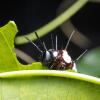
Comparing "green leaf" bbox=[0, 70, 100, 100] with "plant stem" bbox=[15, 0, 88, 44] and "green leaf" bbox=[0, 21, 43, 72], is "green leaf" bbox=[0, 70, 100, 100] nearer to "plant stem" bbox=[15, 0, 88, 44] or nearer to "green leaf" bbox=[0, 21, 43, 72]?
"green leaf" bbox=[0, 21, 43, 72]

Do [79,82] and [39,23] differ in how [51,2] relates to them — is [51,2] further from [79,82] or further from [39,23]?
[79,82]

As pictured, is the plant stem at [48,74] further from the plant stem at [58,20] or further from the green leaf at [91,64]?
the plant stem at [58,20]

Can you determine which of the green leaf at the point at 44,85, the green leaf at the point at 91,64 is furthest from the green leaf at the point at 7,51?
the green leaf at the point at 91,64

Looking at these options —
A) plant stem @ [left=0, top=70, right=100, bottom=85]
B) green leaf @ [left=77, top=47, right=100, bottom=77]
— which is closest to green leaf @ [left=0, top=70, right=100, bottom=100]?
plant stem @ [left=0, top=70, right=100, bottom=85]

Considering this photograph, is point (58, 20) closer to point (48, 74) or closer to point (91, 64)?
point (91, 64)

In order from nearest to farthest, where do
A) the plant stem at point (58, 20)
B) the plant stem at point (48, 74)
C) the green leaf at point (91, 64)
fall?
the plant stem at point (48, 74) → the green leaf at point (91, 64) → the plant stem at point (58, 20)
